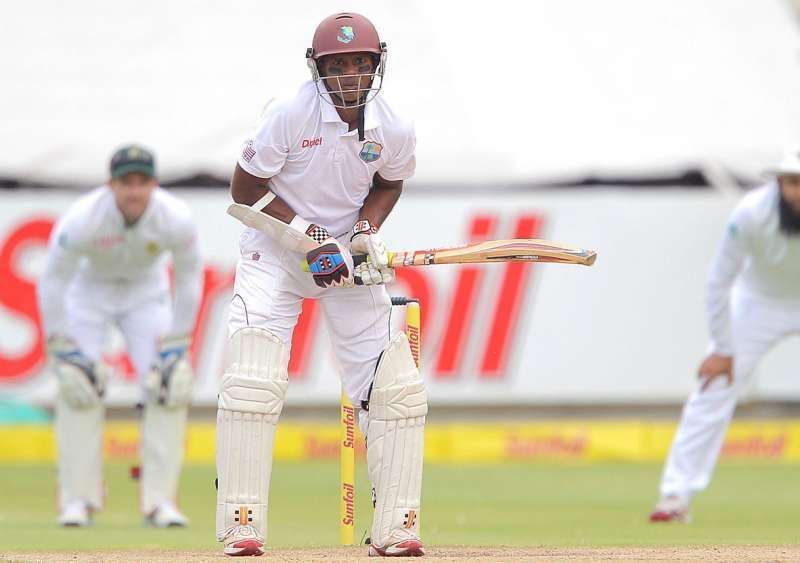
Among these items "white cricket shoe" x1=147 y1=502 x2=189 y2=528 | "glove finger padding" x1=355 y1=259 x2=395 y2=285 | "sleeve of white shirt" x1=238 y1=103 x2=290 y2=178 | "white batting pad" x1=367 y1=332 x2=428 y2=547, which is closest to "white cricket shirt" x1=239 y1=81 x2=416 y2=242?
"sleeve of white shirt" x1=238 y1=103 x2=290 y2=178

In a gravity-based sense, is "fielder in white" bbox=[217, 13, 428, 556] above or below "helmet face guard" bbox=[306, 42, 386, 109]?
below

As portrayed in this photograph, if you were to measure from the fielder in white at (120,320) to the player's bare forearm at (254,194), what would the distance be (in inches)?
98.6

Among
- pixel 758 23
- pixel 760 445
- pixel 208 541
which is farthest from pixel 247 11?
pixel 208 541

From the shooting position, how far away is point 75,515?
8398mm

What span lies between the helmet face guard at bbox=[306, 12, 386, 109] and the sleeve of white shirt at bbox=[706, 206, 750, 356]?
295 cm

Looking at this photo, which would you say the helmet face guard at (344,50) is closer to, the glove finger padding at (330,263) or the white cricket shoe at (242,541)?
the glove finger padding at (330,263)

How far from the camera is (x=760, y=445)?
13.3m

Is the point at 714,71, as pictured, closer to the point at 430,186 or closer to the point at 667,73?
the point at 667,73

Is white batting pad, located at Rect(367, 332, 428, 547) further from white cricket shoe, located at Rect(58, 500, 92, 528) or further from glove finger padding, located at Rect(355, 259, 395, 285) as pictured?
white cricket shoe, located at Rect(58, 500, 92, 528)

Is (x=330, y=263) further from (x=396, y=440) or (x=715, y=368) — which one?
(x=715, y=368)

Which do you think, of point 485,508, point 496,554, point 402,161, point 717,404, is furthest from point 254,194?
point 485,508

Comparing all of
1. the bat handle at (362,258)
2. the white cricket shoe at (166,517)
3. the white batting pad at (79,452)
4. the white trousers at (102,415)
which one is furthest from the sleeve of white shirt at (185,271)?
the bat handle at (362,258)

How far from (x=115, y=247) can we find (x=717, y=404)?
10.2 feet

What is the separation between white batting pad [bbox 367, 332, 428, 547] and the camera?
5859mm
